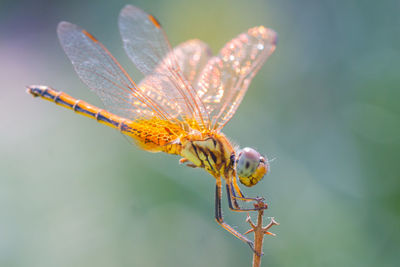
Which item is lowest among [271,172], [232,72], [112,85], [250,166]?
[250,166]

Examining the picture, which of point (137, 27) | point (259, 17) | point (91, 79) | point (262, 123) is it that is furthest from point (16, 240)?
point (259, 17)

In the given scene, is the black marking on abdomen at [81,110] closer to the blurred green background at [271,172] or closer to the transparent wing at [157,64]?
the transparent wing at [157,64]

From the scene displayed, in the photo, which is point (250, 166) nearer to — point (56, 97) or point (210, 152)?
point (210, 152)

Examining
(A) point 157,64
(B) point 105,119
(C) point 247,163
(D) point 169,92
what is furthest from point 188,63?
(C) point 247,163

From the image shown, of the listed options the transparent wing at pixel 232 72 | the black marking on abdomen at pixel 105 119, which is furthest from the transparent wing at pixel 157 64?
the black marking on abdomen at pixel 105 119

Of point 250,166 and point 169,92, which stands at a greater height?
point 169,92

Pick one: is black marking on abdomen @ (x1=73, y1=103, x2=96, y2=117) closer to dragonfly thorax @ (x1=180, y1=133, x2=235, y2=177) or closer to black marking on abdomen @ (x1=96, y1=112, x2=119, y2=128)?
black marking on abdomen @ (x1=96, y1=112, x2=119, y2=128)

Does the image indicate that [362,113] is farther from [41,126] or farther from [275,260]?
[41,126]
